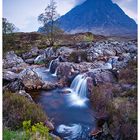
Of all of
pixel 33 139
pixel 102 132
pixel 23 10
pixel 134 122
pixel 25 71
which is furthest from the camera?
pixel 25 71

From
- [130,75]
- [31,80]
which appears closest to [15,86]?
[31,80]

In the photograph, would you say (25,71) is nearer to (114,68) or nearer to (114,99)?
(114,68)

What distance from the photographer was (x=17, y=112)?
356 cm

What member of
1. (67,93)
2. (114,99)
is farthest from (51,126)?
(67,93)

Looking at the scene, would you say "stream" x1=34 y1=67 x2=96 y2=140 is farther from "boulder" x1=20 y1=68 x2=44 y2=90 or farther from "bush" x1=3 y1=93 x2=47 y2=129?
"bush" x1=3 y1=93 x2=47 y2=129

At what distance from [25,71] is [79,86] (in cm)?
129

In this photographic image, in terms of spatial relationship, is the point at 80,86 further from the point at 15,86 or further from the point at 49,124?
the point at 49,124

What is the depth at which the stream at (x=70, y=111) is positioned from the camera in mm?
3896

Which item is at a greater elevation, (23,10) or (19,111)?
(23,10)

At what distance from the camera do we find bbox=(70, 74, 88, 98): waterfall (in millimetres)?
5078

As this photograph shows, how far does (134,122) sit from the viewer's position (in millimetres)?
3400

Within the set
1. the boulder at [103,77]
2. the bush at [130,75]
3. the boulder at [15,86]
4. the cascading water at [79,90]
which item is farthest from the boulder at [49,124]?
the boulder at [103,77]

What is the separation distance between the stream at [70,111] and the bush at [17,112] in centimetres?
45

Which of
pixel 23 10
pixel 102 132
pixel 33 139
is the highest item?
pixel 23 10
